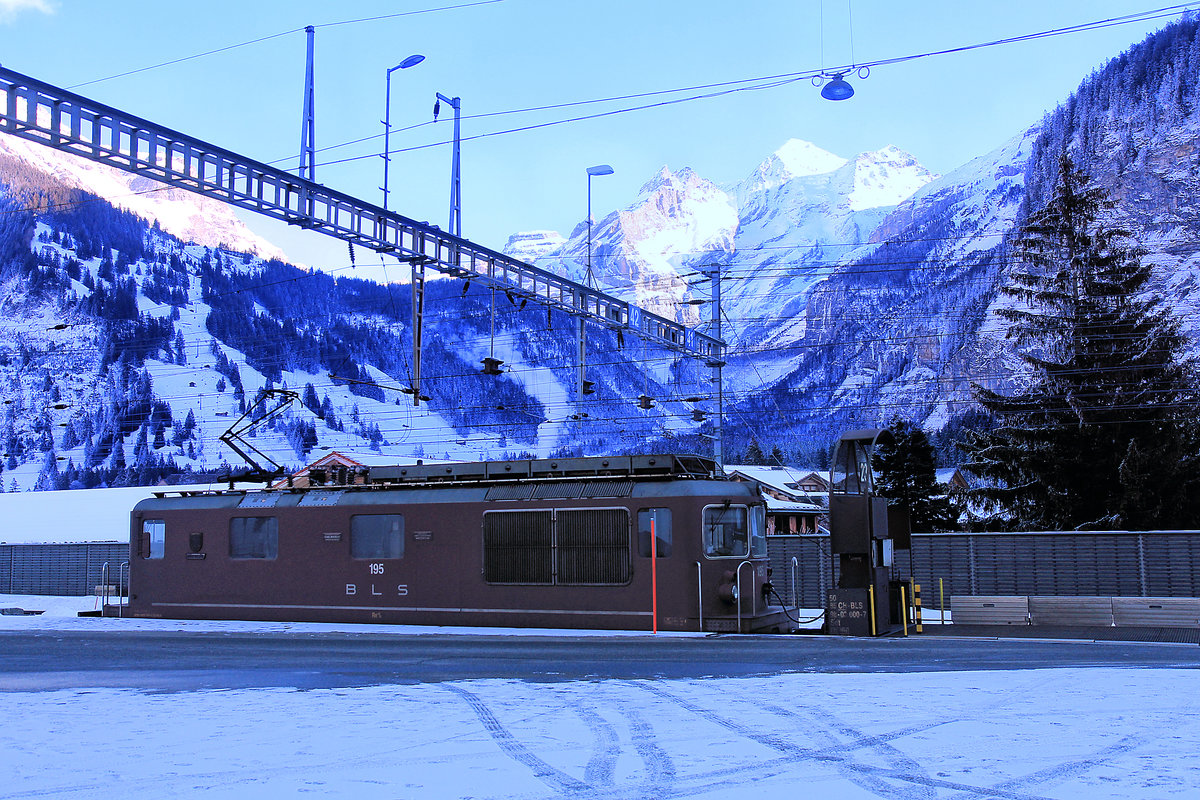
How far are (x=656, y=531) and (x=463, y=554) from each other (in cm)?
402

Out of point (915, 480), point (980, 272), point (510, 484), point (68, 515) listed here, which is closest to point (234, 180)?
point (510, 484)

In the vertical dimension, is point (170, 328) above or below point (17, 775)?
above

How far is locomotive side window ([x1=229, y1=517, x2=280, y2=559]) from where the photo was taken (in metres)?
21.7

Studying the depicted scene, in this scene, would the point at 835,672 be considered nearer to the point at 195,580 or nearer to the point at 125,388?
the point at 195,580

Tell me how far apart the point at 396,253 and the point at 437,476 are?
454cm

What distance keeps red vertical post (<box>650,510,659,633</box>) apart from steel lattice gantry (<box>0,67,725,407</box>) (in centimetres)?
549

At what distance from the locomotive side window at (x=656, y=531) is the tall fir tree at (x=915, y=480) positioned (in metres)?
29.8

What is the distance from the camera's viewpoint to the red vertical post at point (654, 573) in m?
17.5

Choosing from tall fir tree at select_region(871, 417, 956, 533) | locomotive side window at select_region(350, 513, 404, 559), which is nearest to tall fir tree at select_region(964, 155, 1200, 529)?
tall fir tree at select_region(871, 417, 956, 533)

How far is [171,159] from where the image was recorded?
14844mm

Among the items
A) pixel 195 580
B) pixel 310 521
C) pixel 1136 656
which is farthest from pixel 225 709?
pixel 195 580

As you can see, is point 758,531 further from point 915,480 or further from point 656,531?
point 915,480

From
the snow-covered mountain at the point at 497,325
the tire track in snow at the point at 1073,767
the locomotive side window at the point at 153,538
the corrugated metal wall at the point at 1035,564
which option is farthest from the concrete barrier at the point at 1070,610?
the snow-covered mountain at the point at 497,325

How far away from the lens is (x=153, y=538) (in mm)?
23469
